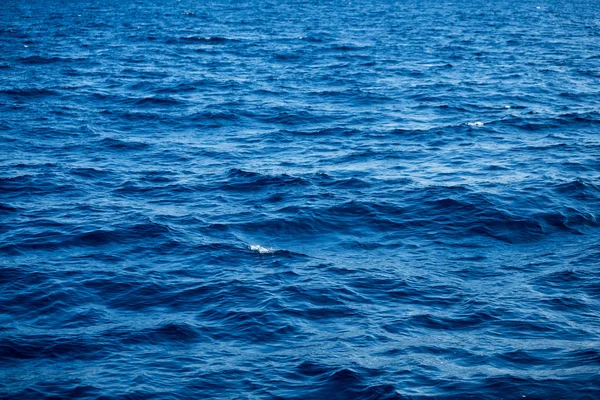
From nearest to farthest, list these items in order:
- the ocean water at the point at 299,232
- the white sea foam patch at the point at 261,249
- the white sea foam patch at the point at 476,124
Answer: the ocean water at the point at 299,232 → the white sea foam patch at the point at 261,249 → the white sea foam patch at the point at 476,124

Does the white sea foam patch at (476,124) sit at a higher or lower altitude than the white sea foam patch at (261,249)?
higher

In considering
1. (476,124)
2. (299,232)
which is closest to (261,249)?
(299,232)

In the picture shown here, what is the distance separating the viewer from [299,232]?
A: 31750 mm

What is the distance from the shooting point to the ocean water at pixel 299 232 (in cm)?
2169

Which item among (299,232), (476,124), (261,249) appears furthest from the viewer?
(476,124)

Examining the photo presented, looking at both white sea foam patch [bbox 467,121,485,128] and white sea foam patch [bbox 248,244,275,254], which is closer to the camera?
white sea foam patch [bbox 248,244,275,254]

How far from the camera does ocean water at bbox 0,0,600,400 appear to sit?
71.2 ft

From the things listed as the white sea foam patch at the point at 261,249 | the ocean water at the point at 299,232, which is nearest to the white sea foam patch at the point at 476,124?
the ocean water at the point at 299,232

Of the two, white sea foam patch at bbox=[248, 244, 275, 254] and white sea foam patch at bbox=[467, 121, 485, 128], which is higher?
white sea foam patch at bbox=[467, 121, 485, 128]

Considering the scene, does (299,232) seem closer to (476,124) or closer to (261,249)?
(261,249)

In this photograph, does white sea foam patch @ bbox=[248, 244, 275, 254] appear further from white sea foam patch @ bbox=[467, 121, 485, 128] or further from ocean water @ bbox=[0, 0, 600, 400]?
white sea foam patch @ bbox=[467, 121, 485, 128]

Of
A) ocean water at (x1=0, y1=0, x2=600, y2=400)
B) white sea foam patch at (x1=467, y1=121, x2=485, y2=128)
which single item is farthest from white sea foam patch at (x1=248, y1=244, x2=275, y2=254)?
white sea foam patch at (x1=467, y1=121, x2=485, y2=128)

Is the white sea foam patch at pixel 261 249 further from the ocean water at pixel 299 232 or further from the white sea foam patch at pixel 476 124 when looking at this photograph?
the white sea foam patch at pixel 476 124

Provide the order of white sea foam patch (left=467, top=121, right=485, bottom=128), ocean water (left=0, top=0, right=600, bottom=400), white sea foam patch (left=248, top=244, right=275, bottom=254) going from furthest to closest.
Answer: white sea foam patch (left=467, top=121, right=485, bottom=128) < white sea foam patch (left=248, top=244, right=275, bottom=254) < ocean water (left=0, top=0, right=600, bottom=400)
